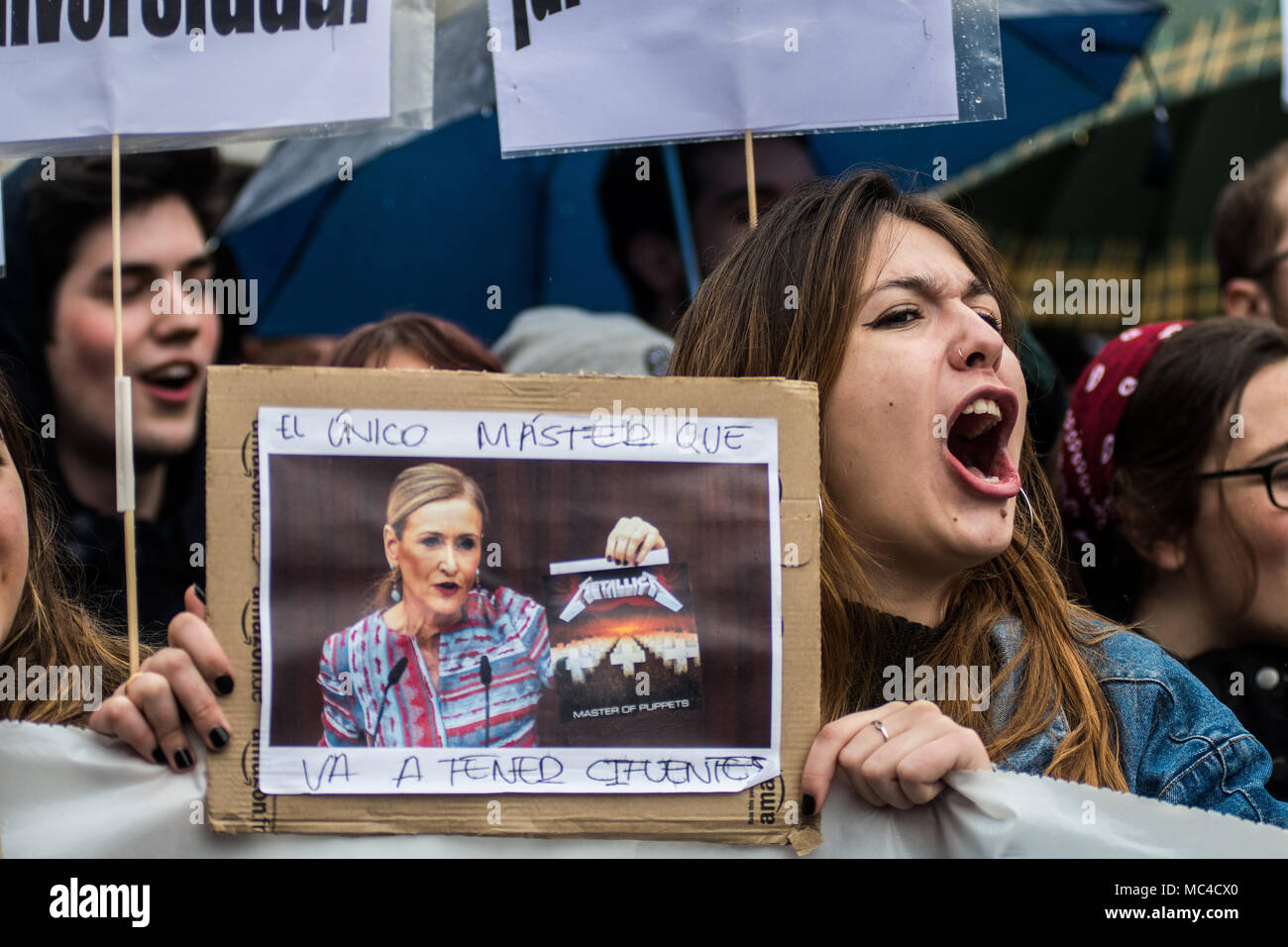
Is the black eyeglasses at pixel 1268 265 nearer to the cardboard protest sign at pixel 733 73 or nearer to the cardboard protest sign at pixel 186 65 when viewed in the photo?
the cardboard protest sign at pixel 733 73

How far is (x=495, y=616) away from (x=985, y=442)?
0.88m

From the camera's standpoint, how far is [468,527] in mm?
1567

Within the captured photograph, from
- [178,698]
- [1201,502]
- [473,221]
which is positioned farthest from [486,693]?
[473,221]

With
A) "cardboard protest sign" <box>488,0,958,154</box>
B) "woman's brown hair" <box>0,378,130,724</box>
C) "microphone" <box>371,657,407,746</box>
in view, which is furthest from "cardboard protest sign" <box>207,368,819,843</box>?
"cardboard protest sign" <box>488,0,958,154</box>

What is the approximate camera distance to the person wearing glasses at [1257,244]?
3.21 m

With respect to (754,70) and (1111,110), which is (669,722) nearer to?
(754,70)

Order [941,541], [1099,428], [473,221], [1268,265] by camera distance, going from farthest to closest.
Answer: [473,221], [1268,265], [1099,428], [941,541]

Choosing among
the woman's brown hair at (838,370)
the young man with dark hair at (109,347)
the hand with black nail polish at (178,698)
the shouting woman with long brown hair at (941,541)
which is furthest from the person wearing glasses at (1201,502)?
the young man with dark hair at (109,347)

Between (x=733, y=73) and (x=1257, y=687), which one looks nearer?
(x=733, y=73)

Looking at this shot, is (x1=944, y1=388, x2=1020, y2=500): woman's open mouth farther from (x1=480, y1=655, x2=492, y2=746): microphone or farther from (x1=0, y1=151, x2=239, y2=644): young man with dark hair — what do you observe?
(x1=0, y1=151, x2=239, y2=644): young man with dark hair

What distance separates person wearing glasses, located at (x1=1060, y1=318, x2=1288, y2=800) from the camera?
2463 millimetres

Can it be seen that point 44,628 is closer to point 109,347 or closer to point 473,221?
point 109,347

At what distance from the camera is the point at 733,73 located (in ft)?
7.59

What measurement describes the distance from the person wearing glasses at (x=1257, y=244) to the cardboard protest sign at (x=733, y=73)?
4.38 feet
